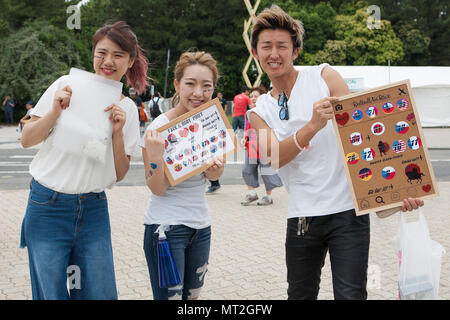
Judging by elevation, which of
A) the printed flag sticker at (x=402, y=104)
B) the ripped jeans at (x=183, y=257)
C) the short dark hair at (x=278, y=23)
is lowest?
the ripped jeans at (x=183, y=257)

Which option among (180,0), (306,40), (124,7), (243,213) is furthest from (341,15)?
(243,213)

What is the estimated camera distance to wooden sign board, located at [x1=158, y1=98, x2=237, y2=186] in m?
2.70

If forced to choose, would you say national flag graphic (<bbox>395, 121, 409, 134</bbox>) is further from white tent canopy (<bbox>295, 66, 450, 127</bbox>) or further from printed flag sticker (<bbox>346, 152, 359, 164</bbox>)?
white tent canopy (<bbox>295, 66, 450, 127</bbox>)

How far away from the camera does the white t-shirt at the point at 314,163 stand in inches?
99.5

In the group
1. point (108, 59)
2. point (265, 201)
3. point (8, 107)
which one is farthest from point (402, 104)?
point (8, 107)

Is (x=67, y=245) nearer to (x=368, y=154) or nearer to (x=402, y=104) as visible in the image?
(x=368, y=154)

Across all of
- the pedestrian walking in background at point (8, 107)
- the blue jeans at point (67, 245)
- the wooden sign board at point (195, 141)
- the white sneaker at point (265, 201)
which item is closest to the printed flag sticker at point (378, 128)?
the wooden sign board at point (195, 141)

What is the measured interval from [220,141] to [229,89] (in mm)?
47761

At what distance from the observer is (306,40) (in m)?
46.0

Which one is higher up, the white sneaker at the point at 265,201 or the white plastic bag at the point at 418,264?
the white plastic bag at the point at 418,264

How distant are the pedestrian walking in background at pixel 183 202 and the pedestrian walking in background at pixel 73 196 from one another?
0.64ft

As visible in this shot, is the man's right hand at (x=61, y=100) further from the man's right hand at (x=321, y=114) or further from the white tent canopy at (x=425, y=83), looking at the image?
the white tent canopy at (x=425, y=83)

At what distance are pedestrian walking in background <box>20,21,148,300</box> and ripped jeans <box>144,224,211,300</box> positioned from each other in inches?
8.8
